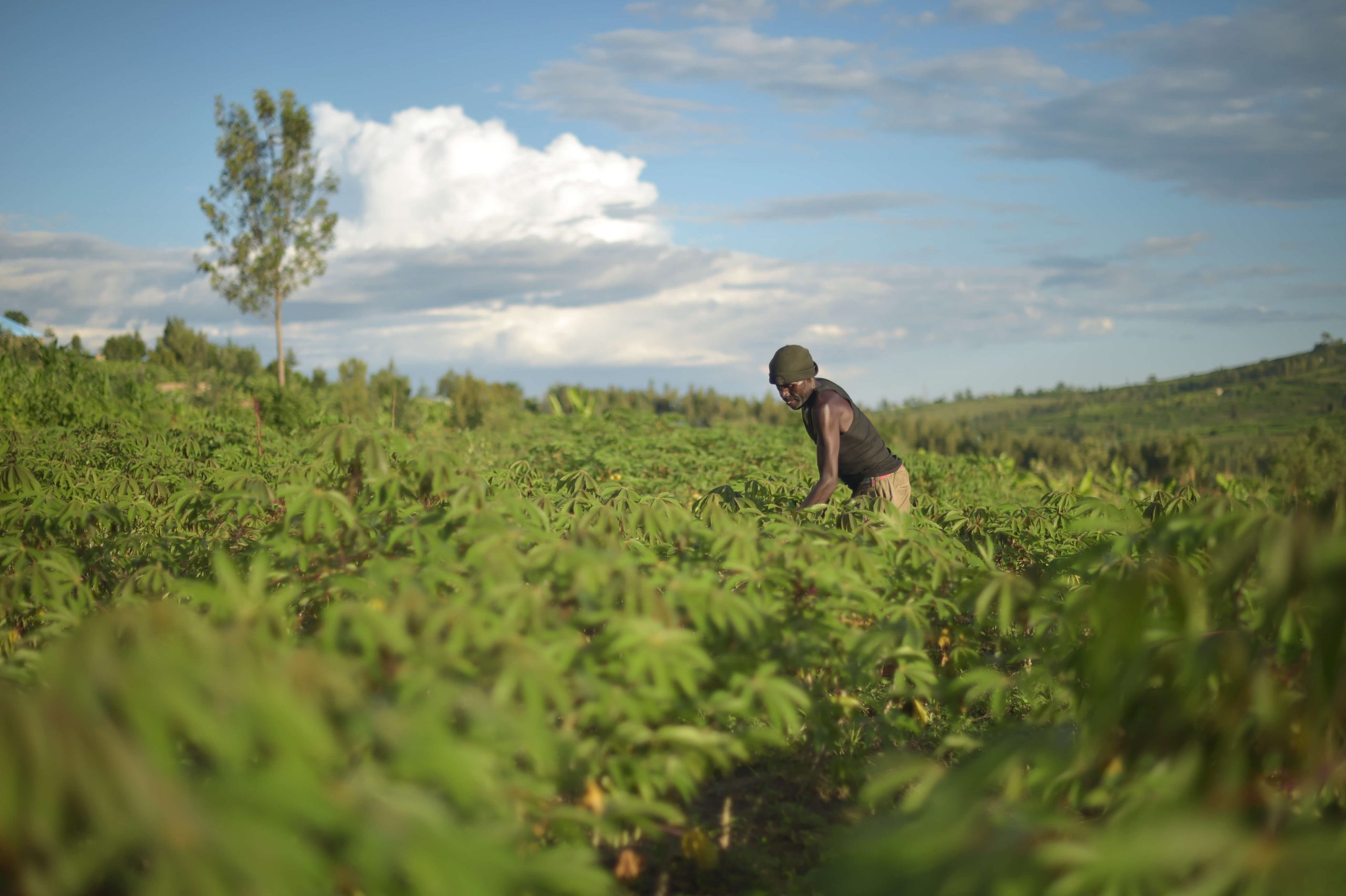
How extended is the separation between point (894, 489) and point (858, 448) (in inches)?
14.0

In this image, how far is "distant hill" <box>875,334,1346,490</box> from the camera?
2697 centimetres

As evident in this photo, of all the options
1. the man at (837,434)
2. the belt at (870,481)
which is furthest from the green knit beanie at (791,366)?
the belt at (870,481)

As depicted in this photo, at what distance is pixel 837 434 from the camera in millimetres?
4430

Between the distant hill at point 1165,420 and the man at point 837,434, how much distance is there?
16.0m

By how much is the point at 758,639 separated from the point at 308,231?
21.5 metres

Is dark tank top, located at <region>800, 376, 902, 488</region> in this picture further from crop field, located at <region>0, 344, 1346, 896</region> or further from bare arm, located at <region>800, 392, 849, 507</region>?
crop field, located at <region>0, 344, 1346, 896</region>

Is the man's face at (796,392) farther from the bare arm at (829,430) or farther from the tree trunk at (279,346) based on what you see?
the tree trunk at (279,346)

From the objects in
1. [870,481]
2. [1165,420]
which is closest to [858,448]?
[870,481]

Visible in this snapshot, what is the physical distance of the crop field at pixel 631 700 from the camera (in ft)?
3.87

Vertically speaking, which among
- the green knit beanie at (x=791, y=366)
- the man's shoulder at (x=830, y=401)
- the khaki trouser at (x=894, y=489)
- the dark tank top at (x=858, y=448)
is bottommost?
the khaki trouser at (x=894, y=489)

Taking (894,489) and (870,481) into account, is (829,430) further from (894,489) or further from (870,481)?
(894,489)

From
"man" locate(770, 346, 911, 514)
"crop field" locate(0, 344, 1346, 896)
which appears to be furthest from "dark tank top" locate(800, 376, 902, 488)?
"crop field" locate(0, 344, 1346, 896)

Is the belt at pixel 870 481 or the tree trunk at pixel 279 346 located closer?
the belt at pixel 870 481

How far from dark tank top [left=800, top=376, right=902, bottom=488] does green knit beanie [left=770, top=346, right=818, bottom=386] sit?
143 millimetres
